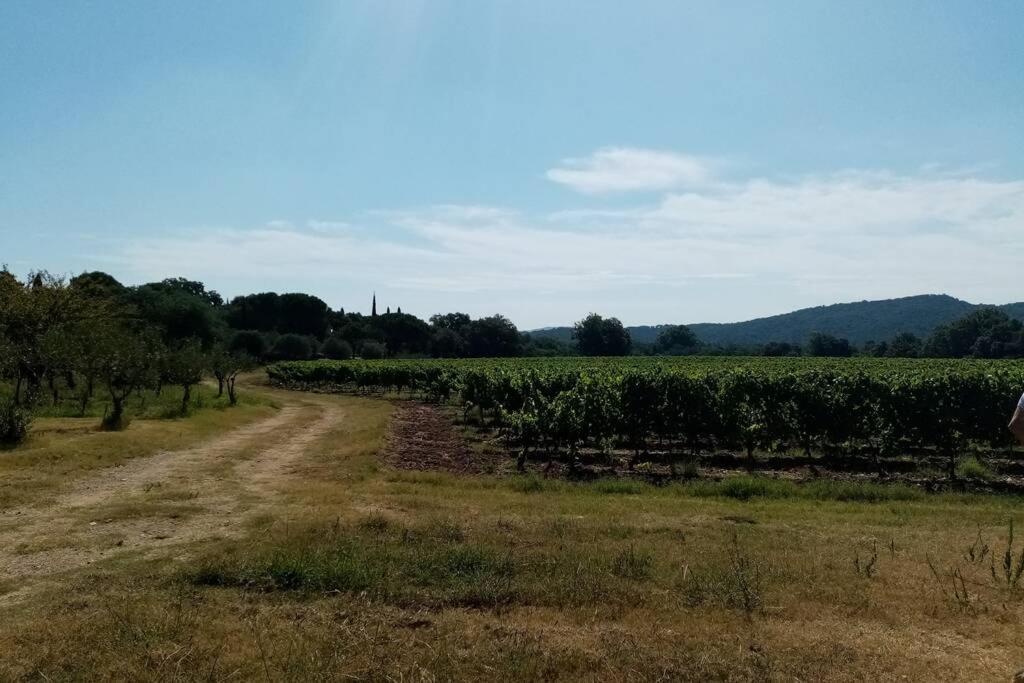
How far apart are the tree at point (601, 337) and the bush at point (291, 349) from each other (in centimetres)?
4984

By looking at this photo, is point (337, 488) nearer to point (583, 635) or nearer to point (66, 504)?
point (66, 504)

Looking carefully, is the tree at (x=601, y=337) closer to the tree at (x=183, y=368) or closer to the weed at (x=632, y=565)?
the tree at (x=183, y=368)

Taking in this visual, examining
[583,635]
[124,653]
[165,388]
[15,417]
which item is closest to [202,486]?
[15,417]

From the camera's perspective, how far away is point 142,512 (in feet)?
33.9

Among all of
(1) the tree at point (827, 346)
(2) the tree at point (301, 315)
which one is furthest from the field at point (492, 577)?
(1) the tree at point (827, 346)

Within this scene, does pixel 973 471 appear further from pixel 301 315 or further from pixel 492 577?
pixel 301 315

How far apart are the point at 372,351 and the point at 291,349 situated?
1045 cm

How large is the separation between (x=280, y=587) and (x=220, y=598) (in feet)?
1.76

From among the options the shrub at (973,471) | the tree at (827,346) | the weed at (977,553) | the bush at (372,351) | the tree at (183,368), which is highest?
the tree at (827,346)

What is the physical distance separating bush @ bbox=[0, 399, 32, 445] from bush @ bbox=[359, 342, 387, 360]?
71.9m

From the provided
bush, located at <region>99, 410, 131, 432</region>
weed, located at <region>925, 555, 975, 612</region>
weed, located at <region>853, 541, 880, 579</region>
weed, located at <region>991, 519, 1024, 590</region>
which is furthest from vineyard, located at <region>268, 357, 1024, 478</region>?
bush, located at <region>99, 410, 131, 432</region>

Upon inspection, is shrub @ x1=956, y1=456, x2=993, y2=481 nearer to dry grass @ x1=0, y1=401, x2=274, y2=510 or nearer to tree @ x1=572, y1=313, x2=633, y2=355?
dry grass @ x1=0, y1=401, x2=274, y2=510

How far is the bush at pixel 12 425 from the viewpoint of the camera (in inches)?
631

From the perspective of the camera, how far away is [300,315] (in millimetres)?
101000
